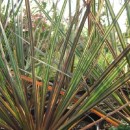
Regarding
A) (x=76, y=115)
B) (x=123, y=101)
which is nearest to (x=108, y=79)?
(x=76, y=115)

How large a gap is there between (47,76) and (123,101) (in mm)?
298

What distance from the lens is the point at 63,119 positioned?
87cm

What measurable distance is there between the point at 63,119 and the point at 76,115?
0.07 metres

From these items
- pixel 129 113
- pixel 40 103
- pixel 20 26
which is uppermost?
pixel 20 26

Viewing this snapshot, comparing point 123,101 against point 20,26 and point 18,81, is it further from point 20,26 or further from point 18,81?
point 20,26

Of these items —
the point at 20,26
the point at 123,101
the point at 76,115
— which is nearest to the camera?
the point at 76,115

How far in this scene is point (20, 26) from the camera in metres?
1.41

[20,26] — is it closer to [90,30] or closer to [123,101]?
[90,30]

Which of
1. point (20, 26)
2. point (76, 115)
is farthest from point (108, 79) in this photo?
point (20, 26)

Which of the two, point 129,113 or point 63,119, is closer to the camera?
point 63,119

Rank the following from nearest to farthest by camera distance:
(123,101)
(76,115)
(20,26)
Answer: (76,115) → (123,101) → (20,26)

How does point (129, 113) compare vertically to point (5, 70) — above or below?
below

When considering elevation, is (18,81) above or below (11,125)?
above

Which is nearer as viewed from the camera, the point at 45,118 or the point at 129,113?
→ the point at 45,118
